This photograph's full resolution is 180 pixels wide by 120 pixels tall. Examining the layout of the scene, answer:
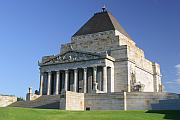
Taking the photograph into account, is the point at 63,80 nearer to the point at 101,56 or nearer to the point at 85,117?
the point at 101,56

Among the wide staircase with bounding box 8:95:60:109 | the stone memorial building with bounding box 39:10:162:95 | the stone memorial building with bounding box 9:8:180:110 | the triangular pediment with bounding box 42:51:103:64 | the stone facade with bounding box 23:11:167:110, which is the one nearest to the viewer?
the wide staircase with bounding box 8:95:60:109

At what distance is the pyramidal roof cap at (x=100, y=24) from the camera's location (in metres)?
63.6

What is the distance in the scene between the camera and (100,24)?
65.2m

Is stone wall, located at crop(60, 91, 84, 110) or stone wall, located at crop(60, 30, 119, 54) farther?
stone wall, located at crop(60, 30, 119, 54)

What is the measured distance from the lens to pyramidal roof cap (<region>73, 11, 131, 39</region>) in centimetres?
6357

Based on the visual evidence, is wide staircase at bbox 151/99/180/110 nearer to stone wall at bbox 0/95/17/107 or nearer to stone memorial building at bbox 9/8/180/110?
stone memorial building at bbox 9/8/180/110

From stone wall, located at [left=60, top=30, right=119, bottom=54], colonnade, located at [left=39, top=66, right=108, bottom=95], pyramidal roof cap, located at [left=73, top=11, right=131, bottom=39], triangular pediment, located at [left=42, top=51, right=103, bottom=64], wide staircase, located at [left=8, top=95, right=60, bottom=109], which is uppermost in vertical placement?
pyramidal roof cap, located at [left=73, top=11, right=131, bottom=39]

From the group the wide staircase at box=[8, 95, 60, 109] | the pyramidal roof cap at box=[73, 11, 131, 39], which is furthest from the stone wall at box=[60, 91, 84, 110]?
the pyramidal roof cap at box=[73, 11, 131, 39]

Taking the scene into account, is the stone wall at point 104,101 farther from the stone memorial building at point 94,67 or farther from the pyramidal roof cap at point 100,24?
the pyramidal roof cap at point 100,24

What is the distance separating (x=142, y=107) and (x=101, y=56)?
16376mm

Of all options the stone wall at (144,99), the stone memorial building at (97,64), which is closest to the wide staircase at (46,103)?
the stone memorial building at (97,64)

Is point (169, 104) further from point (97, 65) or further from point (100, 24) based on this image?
point (100, 24)

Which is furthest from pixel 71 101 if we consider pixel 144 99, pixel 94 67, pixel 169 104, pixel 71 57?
pixel 71 57

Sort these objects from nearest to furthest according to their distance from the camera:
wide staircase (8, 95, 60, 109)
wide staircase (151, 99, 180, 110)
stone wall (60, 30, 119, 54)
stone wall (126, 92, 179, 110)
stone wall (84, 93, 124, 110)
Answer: wide staircase (151, 99, 180, 110)
stone wall (126, 92, 179, 110)
stone wall (84, 93, 124, 110)
wide staircase (8, 95, 60, 109)
stone wall (60, 30, 119, 54)
